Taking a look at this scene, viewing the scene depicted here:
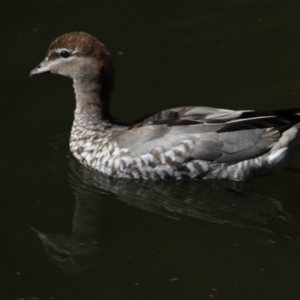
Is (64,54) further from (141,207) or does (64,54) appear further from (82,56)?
(141,207)

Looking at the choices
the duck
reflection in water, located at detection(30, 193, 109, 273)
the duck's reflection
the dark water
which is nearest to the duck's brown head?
the duck

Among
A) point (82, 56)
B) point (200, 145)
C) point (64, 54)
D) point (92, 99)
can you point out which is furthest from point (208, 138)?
point (64, 54)

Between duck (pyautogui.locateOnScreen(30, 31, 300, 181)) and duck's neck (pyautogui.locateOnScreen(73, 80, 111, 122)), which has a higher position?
duck's neck (pyautogui.locateOnScreen(73, 80, 111, 122))

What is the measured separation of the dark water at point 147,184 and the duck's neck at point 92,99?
55cm

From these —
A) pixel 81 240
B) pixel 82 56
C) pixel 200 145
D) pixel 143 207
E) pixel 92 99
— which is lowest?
pixel 81 240

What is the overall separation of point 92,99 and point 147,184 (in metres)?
1.21

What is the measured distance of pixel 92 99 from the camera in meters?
9.49

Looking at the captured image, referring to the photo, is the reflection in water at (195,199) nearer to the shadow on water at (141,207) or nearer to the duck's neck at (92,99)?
the shadow on water at (141,207)

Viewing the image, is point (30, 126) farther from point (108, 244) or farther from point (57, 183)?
point (108, 244)

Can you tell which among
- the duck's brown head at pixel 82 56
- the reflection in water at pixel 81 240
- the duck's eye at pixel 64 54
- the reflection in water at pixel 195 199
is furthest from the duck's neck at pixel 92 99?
the reflection in water at pixel 81 240

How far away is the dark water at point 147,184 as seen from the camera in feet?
24.0

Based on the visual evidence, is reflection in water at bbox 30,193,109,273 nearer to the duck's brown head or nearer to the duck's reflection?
the duck's reflection

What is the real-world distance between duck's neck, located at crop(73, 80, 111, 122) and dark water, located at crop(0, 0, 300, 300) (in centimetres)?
55

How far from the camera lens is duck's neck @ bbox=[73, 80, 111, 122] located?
9.46m
